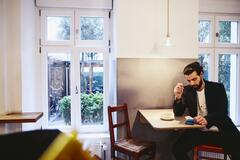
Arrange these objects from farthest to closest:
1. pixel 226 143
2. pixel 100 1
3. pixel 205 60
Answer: pixel 205 60 → pixel 100 1 → pixel 226 143

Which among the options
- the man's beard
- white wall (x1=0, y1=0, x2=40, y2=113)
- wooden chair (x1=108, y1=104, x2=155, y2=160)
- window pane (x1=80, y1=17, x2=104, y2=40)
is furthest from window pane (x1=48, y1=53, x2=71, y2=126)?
the man's beard

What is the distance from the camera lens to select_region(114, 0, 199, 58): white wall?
301 cm

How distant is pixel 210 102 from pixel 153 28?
1245 millimetres

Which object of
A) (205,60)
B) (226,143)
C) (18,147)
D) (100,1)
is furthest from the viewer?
(205,60)

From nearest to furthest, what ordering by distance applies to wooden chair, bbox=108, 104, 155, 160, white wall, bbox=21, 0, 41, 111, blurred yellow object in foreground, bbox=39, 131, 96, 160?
blurred yellow object in foreground, bbox=39, 131, 96, 160, wooden chair, bbox=108, 104, 155, 160, white wall, bbox=21, 0, 41, 111

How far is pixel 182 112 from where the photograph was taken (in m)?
2.57

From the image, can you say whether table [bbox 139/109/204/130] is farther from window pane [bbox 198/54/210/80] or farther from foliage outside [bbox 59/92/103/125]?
window pane [bbox 198/54/210/80]

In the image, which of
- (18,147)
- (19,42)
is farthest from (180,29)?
(18,147)

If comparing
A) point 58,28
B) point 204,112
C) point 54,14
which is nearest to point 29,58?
point 58,28

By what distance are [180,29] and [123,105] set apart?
1286 millimetres

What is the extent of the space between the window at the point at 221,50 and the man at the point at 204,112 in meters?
1.32

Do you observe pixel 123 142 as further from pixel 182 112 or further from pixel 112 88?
pixel 112 88

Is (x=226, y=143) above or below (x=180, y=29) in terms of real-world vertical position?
below

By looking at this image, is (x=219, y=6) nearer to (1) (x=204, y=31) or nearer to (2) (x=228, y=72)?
(1) (x=204, y=31)
